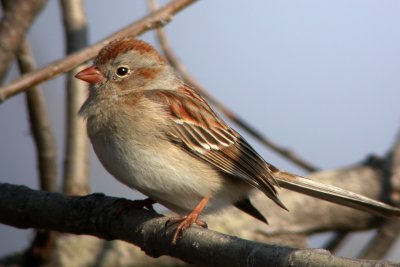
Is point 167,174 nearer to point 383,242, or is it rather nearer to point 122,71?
point 122,71

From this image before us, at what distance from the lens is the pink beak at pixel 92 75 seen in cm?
347

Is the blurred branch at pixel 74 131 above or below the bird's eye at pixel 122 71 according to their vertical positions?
below

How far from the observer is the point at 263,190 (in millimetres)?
3316

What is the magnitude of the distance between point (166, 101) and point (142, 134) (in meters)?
0.30

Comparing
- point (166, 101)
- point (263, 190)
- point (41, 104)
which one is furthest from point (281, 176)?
point (41, 104)

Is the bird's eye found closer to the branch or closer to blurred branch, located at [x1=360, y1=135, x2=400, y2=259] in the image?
the branch

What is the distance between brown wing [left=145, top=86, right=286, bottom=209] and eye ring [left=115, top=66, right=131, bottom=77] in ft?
0.49

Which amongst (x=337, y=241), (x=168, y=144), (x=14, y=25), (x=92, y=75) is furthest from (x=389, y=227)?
(x=14, y=25)

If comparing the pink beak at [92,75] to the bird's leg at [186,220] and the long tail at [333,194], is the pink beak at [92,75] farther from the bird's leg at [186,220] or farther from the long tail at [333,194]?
the long tail at [333,194]

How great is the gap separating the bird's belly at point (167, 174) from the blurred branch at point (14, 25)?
0.46 metres

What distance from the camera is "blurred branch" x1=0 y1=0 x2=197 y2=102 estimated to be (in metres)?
2.93

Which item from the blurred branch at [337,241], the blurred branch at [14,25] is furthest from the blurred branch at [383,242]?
the blurred branch at [14,25]

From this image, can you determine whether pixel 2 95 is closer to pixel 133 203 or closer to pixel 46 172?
pixel 133 203

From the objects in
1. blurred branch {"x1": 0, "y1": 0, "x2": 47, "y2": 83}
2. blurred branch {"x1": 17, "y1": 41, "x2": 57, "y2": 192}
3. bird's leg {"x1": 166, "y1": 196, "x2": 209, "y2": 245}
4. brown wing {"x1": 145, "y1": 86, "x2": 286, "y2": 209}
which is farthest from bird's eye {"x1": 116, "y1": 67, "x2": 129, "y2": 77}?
bird's leg {"x1": 166, "y1": 196, "x2": 209, "y2": 245}
